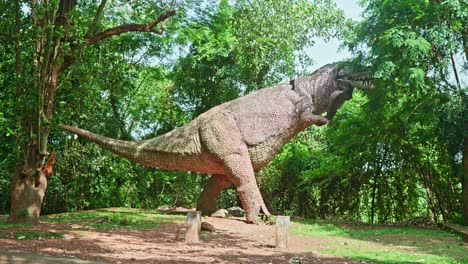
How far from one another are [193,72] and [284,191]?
549 centimetres

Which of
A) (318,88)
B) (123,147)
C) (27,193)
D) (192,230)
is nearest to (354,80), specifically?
(318,88)

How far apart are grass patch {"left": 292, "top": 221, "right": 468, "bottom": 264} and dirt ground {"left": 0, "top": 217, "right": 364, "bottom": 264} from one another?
1.72 feet

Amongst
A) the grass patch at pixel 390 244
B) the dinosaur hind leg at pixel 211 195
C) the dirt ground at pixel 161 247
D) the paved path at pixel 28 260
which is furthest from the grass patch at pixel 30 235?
the dinosaur hind leg at pixel 211 195

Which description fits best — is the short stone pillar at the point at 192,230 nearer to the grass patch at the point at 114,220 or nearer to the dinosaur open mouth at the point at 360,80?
the grass patch at the point at 114,220

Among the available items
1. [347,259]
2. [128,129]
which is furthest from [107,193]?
[347,259]

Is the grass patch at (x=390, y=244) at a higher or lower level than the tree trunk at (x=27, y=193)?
lower

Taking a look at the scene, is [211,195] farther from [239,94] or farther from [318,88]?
[239,94]

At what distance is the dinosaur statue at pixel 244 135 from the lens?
12.0 meters

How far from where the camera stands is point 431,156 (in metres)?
16.2

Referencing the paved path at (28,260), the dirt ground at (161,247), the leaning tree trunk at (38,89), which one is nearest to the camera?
the paved path at (28,260)

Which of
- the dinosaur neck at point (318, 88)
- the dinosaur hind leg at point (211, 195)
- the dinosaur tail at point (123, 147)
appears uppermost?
the dinosaur neck at point (318, 88)

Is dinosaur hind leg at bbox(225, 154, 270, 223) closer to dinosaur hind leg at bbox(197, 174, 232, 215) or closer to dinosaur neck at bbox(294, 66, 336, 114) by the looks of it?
dinosaur hind leg at bbox(197, 174, 232, 215)

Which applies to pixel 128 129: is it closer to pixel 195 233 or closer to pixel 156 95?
pixel 156 95

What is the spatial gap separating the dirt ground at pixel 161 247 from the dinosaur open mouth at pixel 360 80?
475cm
